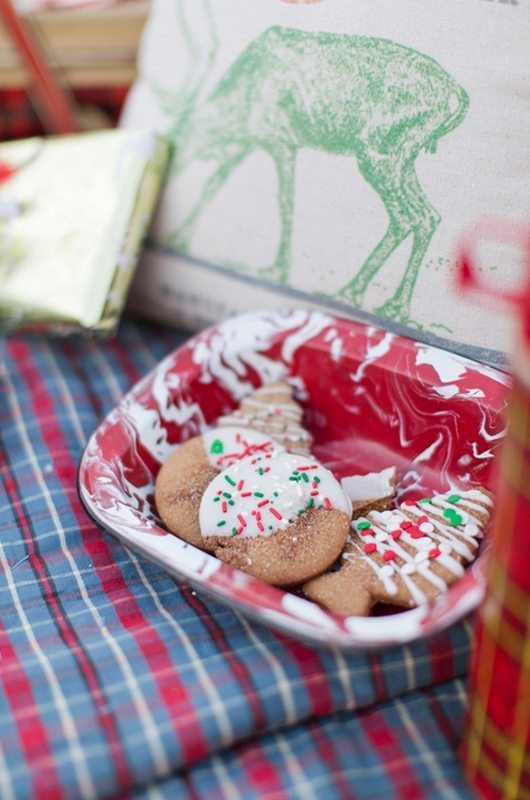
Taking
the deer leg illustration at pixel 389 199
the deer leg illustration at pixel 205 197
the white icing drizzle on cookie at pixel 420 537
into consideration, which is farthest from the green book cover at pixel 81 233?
the white icing drizzle on cookie at pixel 420 537

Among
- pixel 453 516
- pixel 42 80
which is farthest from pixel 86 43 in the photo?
pixel 453 516

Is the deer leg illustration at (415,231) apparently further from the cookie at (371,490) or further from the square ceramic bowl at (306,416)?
the cookie at (371,490)

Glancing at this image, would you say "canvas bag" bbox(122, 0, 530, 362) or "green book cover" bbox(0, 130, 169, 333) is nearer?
"canvas bag" bbox(122, 0, 530, 362)

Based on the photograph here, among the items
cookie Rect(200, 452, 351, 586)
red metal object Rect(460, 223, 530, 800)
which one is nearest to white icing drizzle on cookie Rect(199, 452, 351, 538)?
cookie Rect(200, 452, 351, 586)

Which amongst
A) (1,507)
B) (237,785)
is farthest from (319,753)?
(1,507)

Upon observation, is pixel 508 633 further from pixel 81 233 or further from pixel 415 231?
pixel 81 233

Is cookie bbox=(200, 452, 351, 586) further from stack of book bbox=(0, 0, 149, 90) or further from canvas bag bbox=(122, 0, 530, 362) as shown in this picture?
stack of book bbox=(0, 0, 149, 90)
